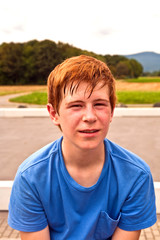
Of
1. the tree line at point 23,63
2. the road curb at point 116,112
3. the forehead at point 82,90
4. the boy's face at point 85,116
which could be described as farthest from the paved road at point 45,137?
the tree line at point 23,63

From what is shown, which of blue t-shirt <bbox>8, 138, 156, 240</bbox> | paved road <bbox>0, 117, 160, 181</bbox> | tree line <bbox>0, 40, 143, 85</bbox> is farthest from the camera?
tree line <bbox>0, 40, 143, 85</bbox>

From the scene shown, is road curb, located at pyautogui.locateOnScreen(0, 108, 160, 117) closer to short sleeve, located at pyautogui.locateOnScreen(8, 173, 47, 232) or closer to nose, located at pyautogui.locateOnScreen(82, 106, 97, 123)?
short sleeve, located at pyautogui.locateOnScreen(8, 173, 47, 232)

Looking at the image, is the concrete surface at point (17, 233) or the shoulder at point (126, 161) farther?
the concrete surface at point (17, 233)

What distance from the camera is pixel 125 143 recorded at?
20.1ft

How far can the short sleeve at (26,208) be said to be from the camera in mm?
1423

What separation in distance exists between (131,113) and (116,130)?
1946mm

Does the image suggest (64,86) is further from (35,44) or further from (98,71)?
(35,44)

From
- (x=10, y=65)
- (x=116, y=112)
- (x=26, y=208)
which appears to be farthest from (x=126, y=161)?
(x=10, y=65)

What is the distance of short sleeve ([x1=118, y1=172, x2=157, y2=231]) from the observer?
1.48 m

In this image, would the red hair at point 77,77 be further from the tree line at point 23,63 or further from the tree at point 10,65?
the tree at point 10,65

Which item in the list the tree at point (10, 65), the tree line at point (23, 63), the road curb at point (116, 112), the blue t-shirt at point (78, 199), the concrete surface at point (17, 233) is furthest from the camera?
the tree at point (10, 65)

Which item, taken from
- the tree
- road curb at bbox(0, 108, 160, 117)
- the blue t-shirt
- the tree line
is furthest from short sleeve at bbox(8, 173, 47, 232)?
the tree

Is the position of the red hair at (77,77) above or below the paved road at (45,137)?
above

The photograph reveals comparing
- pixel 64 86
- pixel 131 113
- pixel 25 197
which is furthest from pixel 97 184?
pixel 131 113
